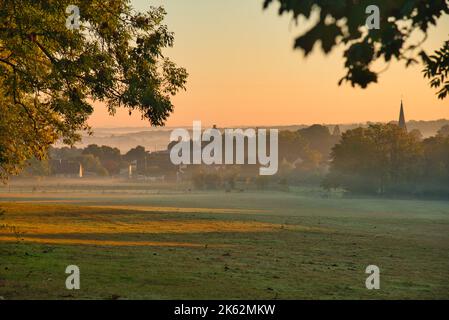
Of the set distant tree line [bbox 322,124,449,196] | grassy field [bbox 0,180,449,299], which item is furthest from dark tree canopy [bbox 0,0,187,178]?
distant tree line [bbox 322,124,449,196]

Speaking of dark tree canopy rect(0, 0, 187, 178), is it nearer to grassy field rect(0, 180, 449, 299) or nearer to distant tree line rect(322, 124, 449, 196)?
grassy field rect(0, 180, 449, 299)

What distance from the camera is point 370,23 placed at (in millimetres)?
9094

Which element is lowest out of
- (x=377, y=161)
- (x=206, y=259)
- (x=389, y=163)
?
(x=206, y=259)

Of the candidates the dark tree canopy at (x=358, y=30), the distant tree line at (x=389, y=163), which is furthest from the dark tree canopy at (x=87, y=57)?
the distant tree line at (x=389, y=163)

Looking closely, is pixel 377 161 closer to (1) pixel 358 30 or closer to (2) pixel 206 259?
(2) pixel 206 259

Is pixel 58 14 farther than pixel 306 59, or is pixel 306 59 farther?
pixel 58 14

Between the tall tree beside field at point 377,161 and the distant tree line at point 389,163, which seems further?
the tall tree beside field at point 377,161

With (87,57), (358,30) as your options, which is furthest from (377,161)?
(358,30)

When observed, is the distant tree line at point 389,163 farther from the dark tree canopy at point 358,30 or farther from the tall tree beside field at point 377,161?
the dark tree canopy at point 358,30

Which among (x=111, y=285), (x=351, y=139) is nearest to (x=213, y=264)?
(x=111, y=285)

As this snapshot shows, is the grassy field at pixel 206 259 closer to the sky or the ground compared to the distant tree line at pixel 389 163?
closer to the ground

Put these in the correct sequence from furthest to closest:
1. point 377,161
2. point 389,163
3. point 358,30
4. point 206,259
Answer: point 389,163 → point 377,161 → point 206,259 → point 358,30

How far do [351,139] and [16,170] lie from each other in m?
89.6

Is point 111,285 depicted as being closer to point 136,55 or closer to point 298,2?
point 298,2
